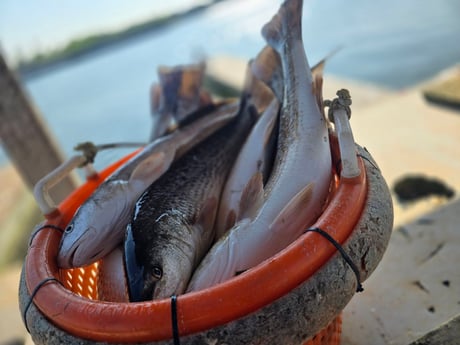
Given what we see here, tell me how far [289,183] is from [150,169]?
25.3 inches

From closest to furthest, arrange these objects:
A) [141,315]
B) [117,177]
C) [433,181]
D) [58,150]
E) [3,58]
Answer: [141,315]
[117,177]
[433,181]
[3,58]
[58,150]

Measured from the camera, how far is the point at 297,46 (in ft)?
5.39

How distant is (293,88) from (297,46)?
0.16 meters

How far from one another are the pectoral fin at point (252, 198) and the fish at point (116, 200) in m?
0.48

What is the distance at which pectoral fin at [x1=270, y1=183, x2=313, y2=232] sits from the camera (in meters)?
1.23

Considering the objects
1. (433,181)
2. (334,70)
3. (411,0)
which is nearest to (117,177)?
(433,181)

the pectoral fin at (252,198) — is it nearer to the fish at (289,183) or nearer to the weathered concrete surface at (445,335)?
the fish at (289,183)

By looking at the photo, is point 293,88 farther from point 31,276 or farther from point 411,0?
point 411,0

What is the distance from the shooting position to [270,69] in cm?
188

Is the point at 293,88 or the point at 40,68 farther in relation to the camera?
the point at 40,68

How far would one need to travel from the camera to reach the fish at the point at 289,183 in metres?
1.21

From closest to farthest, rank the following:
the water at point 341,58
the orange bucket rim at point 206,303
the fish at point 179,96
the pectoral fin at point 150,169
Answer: the orange bucket rim at point 206,303 → the pectoral fin at point 150,169 → the fish at point 179,96 → the water at point 341,58

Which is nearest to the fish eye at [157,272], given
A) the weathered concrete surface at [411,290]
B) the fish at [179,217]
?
the fish at [179,217]

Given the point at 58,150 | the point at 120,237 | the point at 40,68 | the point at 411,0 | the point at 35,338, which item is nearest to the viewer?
the point at 35,338
